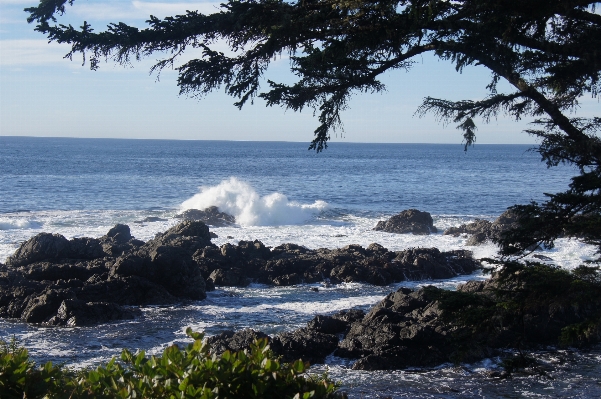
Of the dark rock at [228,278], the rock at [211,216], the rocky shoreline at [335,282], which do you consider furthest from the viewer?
the rock at [211,216]

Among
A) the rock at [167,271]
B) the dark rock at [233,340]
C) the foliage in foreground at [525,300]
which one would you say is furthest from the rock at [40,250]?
the foliage in foreground at [525,300]

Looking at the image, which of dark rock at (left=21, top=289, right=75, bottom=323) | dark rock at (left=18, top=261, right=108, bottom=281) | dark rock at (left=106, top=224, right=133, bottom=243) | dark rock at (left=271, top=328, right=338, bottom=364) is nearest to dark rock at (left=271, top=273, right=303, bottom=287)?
dark rock at (left=18, top=261, right=108, bottom=281)

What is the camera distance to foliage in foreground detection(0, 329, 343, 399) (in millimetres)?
3312

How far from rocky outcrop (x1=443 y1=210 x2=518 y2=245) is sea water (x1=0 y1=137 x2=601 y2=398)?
0.64 metres

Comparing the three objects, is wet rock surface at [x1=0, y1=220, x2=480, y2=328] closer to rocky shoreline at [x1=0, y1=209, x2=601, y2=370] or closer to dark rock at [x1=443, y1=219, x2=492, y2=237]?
rocky shoreline at [x1=0, y1=209, x2=601, y2=370]

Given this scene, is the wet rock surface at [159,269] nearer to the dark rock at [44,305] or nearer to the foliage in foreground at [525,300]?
the dark rock at [44,305]

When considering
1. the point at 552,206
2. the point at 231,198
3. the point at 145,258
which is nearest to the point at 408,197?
the point at 231,198

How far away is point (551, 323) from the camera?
11508 mm

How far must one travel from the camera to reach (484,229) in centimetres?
2600

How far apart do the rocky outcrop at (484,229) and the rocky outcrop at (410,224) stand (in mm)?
1080

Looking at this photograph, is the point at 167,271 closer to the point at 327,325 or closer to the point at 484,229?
the point at 327,325

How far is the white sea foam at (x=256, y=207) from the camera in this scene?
111 ft

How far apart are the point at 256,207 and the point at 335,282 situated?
1753cm

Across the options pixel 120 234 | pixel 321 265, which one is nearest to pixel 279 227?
pixel 120 234
